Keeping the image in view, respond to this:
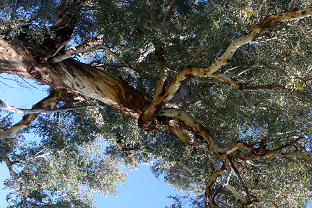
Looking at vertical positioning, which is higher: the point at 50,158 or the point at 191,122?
the point at 191,122

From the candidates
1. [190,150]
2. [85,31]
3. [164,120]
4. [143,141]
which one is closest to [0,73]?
[85,31]

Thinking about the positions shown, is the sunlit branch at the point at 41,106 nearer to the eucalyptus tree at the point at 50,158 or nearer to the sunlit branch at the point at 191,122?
the eucalyptus tree at the point at 50,158

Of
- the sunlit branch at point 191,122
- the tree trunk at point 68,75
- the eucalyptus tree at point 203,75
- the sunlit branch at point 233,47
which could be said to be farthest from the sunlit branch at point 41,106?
the sunlit branch at point 233,47

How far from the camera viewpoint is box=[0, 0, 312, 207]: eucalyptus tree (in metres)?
5.70

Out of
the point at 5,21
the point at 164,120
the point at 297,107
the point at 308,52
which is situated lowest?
the point at 5,21

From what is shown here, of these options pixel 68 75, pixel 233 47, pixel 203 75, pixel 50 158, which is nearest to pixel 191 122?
pixel 203 75

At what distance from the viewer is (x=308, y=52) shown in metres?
6.12

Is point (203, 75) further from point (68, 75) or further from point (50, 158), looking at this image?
point (50, 158)

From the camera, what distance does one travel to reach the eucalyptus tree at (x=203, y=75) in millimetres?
5699

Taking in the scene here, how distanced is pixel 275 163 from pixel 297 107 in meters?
1.92

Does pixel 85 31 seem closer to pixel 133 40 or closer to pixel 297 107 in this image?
pixel 133 40

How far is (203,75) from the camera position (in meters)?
5.58

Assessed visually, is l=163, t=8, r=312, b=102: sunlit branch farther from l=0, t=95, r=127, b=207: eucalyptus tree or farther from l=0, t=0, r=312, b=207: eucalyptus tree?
l=0, t=95, r=127, b=207: eucalyptus tree

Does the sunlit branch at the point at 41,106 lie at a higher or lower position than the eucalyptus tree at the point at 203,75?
lower
